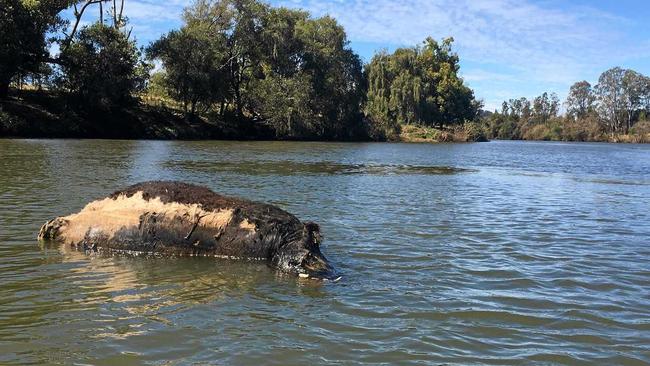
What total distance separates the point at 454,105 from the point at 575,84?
7612 centimetres

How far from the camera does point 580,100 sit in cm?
16275

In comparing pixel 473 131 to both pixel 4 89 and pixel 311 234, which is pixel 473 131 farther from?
pixel 311 234

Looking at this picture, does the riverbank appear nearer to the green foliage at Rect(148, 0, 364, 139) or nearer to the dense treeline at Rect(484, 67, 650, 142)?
the green foliage at Rect(148, 0, 364, 139)

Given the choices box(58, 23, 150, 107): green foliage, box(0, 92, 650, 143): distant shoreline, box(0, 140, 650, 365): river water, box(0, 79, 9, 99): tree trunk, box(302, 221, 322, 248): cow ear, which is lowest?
box(0, 140, 650, 365): river water

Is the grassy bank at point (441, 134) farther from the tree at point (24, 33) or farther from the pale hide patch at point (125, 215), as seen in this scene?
the pale hide patch at point (125, 215)

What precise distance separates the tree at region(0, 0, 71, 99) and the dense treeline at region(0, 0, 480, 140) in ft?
0.28

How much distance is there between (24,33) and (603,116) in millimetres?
139570

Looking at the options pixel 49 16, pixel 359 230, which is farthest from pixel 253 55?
pixel 359 230

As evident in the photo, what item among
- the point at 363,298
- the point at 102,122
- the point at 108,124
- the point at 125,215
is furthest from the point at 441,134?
the point at 363,298

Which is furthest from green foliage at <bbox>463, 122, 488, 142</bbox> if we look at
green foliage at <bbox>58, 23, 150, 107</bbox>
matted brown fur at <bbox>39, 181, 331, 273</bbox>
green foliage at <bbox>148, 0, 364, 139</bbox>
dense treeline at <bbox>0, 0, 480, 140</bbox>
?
matted brown fur at <bbox>39, 181, 331, 273</bbox>

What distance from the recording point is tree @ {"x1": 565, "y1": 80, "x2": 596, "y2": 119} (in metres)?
159

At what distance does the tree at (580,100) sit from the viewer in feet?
521

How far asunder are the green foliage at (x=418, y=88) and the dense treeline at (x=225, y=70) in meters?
0.36

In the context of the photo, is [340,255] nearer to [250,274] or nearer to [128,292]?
[250,274]
